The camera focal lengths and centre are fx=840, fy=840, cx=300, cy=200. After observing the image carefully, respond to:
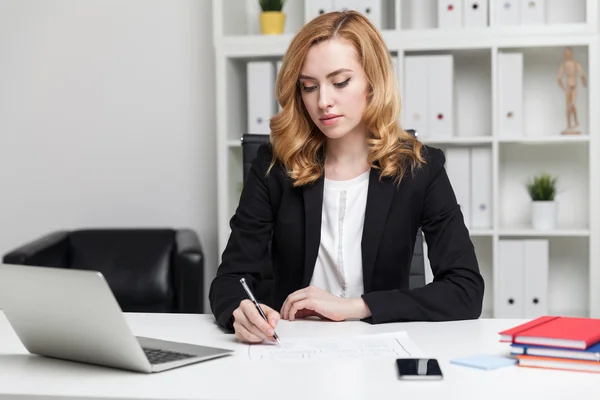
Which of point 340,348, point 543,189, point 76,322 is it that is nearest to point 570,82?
point 543,189

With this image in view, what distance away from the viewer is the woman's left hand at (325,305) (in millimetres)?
1711

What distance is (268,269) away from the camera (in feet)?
7.89

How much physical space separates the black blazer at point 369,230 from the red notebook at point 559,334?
1.49ft

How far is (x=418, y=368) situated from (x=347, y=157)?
3.16ft

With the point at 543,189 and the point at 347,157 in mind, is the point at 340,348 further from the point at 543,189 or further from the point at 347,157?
the point at 543,189

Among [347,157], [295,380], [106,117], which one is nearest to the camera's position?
[295,380]

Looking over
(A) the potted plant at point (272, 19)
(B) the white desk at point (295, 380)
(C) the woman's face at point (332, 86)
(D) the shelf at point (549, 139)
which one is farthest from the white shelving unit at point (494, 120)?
(B) the white desk at point (295, 380)

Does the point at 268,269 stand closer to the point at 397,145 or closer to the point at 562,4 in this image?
the point at 397,145

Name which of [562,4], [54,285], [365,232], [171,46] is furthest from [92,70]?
[54,285]

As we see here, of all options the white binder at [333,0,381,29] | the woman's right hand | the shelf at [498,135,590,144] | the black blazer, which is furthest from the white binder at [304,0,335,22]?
the woman's right hand

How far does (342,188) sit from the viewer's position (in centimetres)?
212

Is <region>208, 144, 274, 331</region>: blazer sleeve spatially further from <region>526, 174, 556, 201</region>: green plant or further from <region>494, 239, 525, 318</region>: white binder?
<region>526, 174, 556, 201</region>: green plant

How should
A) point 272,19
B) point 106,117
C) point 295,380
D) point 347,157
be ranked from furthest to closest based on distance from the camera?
1. point 106,117
2. point 272,19
3. point 347,157
4. point 295,380

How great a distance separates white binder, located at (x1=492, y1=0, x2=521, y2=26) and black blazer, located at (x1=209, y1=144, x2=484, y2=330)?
157 cm
